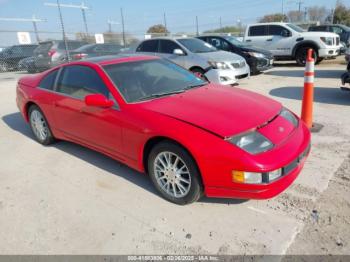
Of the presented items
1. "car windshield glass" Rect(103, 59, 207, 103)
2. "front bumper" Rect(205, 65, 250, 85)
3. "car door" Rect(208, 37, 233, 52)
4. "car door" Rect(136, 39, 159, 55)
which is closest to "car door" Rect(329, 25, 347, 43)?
"car door" Rect(208, 37, 233, 52)

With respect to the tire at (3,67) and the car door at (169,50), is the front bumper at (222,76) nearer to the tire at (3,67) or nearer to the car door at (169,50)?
the car door at (169,50)

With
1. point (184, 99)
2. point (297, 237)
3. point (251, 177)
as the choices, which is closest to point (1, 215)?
point (184, 99)

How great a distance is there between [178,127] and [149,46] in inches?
282

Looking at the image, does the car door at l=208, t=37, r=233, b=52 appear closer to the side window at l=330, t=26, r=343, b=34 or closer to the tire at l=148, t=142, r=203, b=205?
the side window at l=330, t=26, r=343, b=34

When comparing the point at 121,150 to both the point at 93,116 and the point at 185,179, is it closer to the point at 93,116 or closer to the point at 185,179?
the point at 93,116

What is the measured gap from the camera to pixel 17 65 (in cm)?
1678

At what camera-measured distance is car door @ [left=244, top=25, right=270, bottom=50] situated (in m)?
13.6

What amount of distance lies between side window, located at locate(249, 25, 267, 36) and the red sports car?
10.8 meters

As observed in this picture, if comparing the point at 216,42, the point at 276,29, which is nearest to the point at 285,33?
the point at 276,29

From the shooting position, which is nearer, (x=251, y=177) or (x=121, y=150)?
(x=251, y=177)

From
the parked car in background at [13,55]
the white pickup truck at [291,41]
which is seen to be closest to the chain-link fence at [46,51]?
the parked car in background at [13,55]

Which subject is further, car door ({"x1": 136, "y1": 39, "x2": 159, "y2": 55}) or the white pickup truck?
the white pickup truck

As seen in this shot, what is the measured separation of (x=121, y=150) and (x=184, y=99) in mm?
911

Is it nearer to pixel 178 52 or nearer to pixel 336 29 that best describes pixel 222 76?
pixel 178 52
